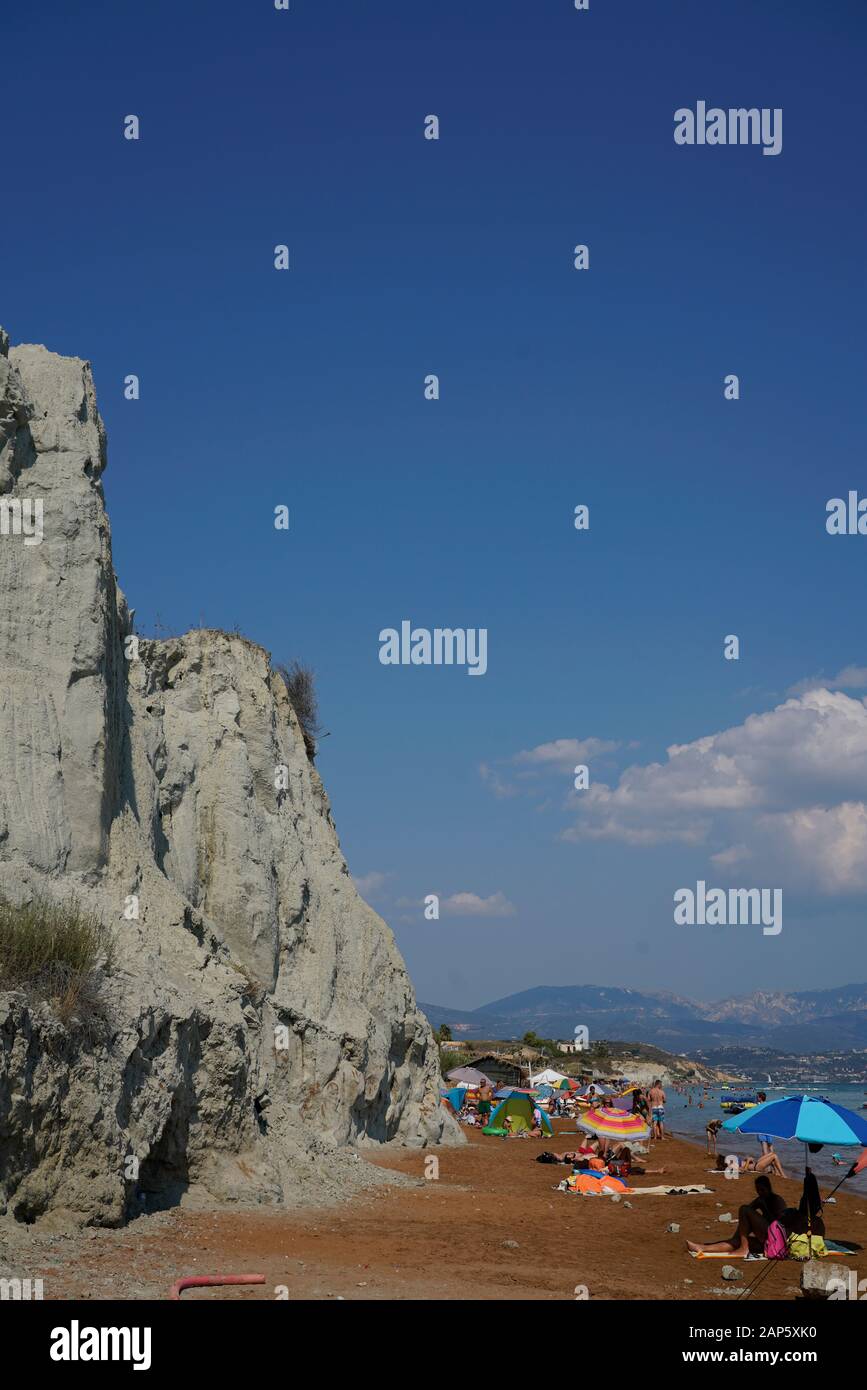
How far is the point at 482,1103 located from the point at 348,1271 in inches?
1273

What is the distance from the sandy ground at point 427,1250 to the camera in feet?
34.9

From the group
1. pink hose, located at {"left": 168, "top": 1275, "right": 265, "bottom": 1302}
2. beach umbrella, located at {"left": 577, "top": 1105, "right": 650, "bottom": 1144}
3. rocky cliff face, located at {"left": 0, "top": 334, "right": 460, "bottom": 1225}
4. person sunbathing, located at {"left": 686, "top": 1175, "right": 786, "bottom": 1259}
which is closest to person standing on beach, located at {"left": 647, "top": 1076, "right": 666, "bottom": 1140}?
beach umbrella, located at {"left": 577, "top": 1105, "right": 650, "bottom": 1144}

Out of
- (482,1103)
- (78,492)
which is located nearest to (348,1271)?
(78,492)

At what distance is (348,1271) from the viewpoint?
1162 centimetres

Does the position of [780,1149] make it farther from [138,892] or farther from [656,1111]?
[138,892]

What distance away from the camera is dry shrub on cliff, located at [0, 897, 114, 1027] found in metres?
12.3

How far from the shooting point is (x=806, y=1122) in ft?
44.6

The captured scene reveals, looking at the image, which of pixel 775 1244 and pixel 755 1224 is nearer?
pixel 775 1244

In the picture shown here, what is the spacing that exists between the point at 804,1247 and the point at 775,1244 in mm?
333

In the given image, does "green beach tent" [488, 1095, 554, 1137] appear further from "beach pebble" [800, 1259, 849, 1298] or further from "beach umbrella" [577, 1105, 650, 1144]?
"beach pebble" [800, 1259, 849, 1298]

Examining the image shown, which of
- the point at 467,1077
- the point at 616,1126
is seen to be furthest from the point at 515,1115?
→ the point at 467,1077

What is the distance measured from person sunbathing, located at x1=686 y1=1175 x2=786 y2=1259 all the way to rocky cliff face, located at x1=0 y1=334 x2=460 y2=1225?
19.5 feet

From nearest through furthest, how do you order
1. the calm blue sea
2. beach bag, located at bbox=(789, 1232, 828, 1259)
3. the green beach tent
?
beach bag, located at bbox=(789, 1232, 828, 1259) → the calm blue sea → the green beach tent
